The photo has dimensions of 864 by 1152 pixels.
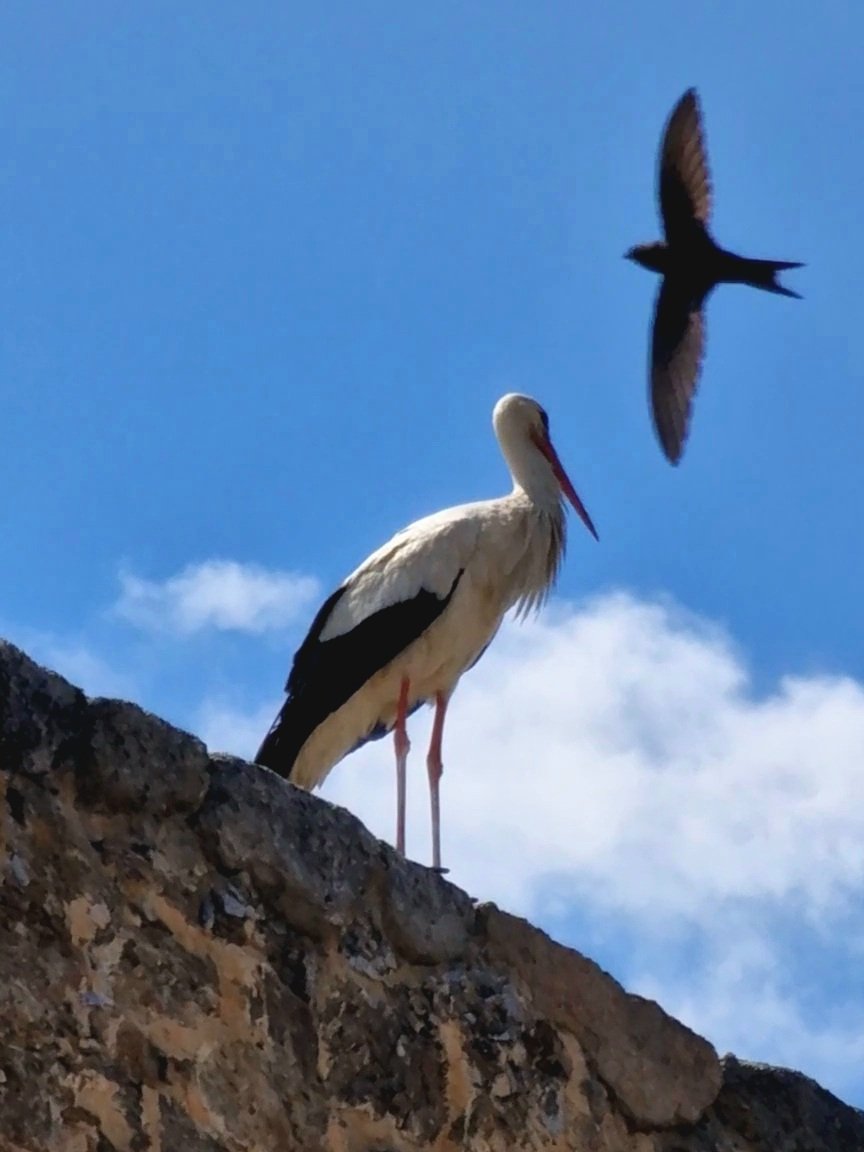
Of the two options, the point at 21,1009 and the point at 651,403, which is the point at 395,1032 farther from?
the point at 651,403

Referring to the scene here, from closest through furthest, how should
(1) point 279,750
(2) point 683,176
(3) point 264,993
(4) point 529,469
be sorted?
(3) point 264,993, (1) point 279,750, (4) point 529,469, (2) point 683,176

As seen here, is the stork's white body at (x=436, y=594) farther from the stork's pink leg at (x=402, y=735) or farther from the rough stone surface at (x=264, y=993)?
the rough stone surface at (x=264, y=993)

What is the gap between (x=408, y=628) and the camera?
7.96 metres

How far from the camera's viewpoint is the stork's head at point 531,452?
28.6 feet

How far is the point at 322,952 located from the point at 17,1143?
881mm

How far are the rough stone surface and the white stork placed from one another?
2.99m

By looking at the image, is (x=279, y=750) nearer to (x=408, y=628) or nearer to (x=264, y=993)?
(x=408, y=628)

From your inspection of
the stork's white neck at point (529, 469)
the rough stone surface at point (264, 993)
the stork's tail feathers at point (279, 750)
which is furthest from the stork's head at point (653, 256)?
the rough stone surface at point (264, 993)

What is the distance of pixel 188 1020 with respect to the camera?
3.98 m

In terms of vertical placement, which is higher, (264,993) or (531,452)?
(531,452)

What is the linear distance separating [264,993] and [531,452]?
5.01 meters

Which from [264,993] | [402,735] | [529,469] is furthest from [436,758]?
[264,993]

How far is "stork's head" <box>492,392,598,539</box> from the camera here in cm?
870

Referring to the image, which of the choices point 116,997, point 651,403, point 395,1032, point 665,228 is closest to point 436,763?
point 651,403
